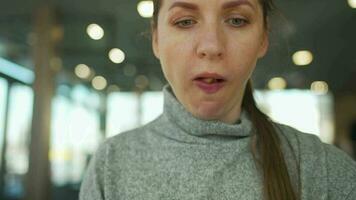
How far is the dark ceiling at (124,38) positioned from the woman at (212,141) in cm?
193

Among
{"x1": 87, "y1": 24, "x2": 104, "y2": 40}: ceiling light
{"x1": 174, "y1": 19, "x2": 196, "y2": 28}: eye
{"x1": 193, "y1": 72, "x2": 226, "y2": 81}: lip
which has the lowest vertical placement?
{"x1": 193, "y1": 72, "x2": 226, "y2": 81}: lip

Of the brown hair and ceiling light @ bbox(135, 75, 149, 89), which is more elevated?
ceiling light @ bbox(135, 75, 149, 89)

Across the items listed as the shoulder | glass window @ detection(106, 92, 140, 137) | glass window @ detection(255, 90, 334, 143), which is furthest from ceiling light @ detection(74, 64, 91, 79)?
the shoulder

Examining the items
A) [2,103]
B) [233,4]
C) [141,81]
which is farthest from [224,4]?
[2,103]

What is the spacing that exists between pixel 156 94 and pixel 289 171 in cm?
197

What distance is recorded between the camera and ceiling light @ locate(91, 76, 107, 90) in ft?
9.95

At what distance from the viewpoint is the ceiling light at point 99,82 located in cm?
303

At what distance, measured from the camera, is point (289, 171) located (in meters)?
0.79

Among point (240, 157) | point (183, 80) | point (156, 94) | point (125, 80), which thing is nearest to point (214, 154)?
point (240, 157)

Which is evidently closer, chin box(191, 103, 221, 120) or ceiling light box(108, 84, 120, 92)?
chin box(191, 103, 221, 120)

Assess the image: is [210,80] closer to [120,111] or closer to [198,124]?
[198,124]

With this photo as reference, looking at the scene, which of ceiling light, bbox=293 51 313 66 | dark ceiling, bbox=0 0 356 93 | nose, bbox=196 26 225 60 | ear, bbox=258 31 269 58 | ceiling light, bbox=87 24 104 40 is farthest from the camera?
ceiling light, bbox=87 24 104 40

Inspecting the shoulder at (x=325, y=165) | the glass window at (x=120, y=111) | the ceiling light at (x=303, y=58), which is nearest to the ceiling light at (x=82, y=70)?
the glass window at (x=120, y=111)

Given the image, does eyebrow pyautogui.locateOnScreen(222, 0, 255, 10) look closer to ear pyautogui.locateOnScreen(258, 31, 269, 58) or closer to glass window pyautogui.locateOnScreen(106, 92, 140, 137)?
ear pyautogui.locateOnScreen(258, 31, 269, 58)
